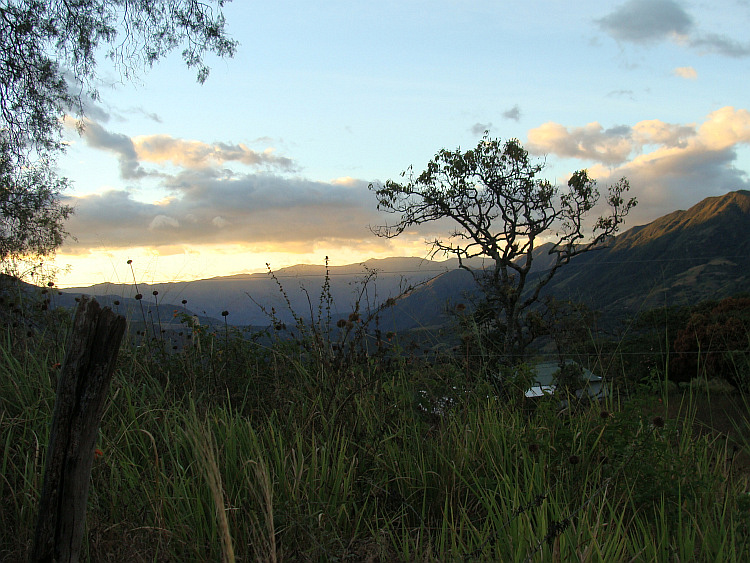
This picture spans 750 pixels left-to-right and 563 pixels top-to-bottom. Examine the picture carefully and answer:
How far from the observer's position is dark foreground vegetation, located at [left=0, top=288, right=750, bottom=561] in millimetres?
2494

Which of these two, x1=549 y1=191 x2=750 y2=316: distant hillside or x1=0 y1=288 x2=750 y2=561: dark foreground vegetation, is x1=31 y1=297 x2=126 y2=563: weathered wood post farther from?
x1=549 y1=191 x2=750 y2=316: distant hillside

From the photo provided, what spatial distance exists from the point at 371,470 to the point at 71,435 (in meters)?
1.70

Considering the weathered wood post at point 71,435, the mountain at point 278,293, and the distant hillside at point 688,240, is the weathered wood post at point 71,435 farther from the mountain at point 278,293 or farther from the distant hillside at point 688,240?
the distant hillside at point 688,240

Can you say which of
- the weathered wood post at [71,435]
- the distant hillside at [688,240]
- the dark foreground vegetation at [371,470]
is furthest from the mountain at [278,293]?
the distant hillside at [688,240]

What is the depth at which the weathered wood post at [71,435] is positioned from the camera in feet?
7.02

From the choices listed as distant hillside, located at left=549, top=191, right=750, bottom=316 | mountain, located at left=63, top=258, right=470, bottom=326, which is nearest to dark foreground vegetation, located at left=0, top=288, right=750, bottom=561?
mountain, located at left=63, top=258, right=470, bottom=326

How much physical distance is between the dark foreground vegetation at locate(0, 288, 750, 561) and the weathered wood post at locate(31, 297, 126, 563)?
32 centimetres

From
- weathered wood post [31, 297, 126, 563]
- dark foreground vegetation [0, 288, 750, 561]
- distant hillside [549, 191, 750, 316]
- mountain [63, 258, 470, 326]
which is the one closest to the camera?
weathered wood post [31, 297, 126, 563]

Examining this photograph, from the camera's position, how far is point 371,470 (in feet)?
10.9

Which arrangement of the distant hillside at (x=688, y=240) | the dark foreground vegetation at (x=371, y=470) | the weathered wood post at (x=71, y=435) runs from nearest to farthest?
1. the weathered wood post at (x=71, y=435)
2. the dark foreground vegetation at (x=371, y=470)
3. the distant hillside at (x=688, y=240)

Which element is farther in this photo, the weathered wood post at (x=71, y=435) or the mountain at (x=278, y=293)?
the mountain at (x=278, y=293)

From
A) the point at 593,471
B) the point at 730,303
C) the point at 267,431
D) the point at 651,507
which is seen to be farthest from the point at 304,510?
the point at 730,303

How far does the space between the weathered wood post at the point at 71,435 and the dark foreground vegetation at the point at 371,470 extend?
323mm

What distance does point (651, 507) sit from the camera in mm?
3123
